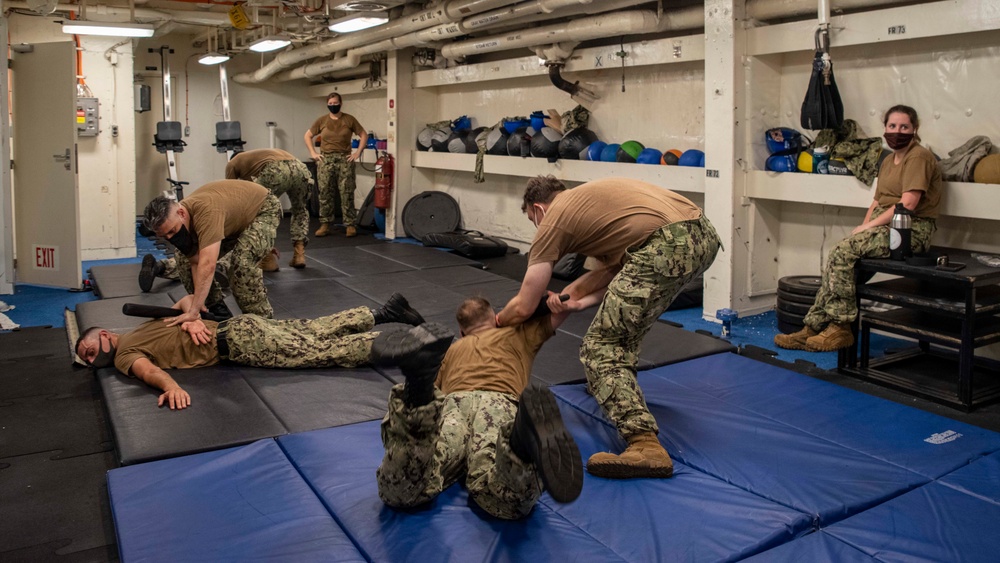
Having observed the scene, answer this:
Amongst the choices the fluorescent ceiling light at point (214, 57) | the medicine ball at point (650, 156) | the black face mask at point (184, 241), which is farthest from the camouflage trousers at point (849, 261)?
the fluorescent ceiling light at point (214, 57)

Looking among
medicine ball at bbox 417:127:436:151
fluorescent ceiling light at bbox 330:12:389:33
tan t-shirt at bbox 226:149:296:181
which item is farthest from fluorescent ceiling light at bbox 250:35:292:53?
tan t-shirt at bbox 226:149:296:181

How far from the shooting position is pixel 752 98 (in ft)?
20.7

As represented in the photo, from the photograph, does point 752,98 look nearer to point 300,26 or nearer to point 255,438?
point 255,438

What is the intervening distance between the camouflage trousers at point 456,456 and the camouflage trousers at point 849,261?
2.93m

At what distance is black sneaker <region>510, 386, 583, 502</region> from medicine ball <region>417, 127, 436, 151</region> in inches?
333

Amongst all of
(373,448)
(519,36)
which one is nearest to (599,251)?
(373,448)

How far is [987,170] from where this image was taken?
4.95 meters

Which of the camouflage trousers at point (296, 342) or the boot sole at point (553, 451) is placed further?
the camouflage trousers at point (296, 342)

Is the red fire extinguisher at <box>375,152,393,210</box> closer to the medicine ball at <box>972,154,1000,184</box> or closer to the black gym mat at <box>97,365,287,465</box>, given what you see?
the black gym mat at <box>97,365,287,465</box>

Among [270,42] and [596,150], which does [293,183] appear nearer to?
[596,150]

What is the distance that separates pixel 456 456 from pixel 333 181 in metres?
8.46

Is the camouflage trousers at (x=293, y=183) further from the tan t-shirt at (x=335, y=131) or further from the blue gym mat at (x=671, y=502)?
the blue gym mat at (x=671, y=502)

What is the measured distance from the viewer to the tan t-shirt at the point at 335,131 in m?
10.6

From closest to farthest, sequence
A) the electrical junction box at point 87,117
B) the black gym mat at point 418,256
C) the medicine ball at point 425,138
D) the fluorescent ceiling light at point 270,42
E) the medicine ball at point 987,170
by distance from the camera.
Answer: the medicine ball at point 987,170
the black gym mat at point 418,256
the electrical junction box at point 87,117
the fluorescent ceiling light at point 270,42
the medicine ball at point 425,138
